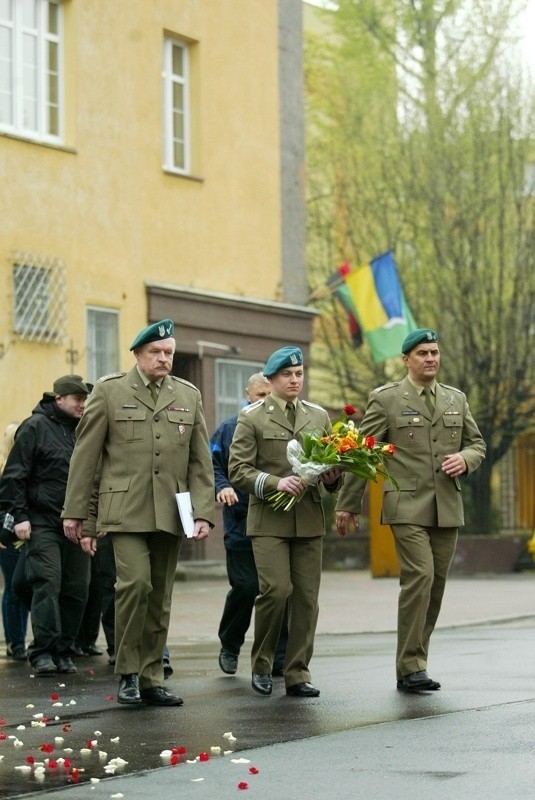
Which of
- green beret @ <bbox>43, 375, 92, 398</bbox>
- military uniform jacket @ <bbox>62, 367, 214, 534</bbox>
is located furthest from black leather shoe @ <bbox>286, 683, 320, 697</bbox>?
green beret @ <bbox>43, 375, 92, 398</bbox>

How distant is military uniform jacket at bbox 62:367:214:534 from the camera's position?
9656 mm

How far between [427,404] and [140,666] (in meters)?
2.32

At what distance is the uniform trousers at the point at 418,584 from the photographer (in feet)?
33.2

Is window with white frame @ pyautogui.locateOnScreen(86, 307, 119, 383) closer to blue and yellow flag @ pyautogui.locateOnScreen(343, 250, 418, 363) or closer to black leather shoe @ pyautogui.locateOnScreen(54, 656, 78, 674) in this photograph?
blue and yellow flag @ pyautogui.locateOnScreen(343, 250, 418, 363)

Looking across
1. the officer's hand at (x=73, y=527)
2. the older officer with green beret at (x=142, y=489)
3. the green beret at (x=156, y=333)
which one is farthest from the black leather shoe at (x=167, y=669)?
the green beret at (x=156, y=333)

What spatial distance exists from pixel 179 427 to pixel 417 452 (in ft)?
4.85

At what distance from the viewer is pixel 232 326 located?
78.1 ft

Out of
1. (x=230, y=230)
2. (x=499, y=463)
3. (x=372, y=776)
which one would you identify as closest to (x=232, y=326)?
(x=230, y=230)

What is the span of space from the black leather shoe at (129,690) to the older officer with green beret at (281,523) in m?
0.86

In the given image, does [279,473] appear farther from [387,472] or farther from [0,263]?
[0,263]

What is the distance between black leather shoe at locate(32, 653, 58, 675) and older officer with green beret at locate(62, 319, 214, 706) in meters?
2.03

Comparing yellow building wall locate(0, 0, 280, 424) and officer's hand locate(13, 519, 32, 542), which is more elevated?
yellow building wall locate(0, 0, 280, 424)

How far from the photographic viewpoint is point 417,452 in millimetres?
10414

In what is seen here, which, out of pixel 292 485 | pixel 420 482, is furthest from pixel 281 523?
pixel 420 482
